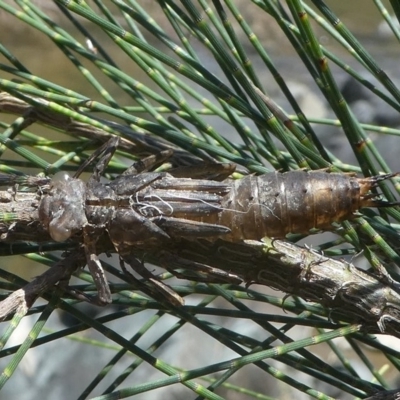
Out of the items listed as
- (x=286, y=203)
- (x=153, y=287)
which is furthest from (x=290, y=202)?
(x=153, y=287)

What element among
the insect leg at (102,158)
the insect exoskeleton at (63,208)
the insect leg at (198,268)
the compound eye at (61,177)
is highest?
the insect leg at (102,158)

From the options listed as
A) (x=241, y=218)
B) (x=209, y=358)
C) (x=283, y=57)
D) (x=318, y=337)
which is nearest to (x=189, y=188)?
(x=241, y=218)

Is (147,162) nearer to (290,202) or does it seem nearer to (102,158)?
(102,158)

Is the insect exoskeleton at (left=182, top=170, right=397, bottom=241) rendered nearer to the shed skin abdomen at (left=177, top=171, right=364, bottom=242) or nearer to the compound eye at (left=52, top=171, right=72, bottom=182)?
the shed skin abdomen at (left=177, top=171, right=364, bottom=242)

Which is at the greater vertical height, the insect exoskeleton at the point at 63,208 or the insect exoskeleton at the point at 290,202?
the insect exoskeleton at the point at 290,202

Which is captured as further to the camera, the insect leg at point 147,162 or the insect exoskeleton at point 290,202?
the insect leg at point 147,162

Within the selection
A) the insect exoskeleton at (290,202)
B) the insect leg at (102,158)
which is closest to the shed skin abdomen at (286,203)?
the insect exoskeleton at (290,202)

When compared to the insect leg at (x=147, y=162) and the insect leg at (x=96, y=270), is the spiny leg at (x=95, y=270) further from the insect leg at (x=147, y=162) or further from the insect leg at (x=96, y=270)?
the insect leg at (x=147, y=162)

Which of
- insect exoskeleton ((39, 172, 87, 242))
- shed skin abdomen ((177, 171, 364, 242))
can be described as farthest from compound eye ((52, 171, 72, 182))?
shed skin abdomen ((177, 171, 364, 242))

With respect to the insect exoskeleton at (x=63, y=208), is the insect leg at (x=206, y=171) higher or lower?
higher
